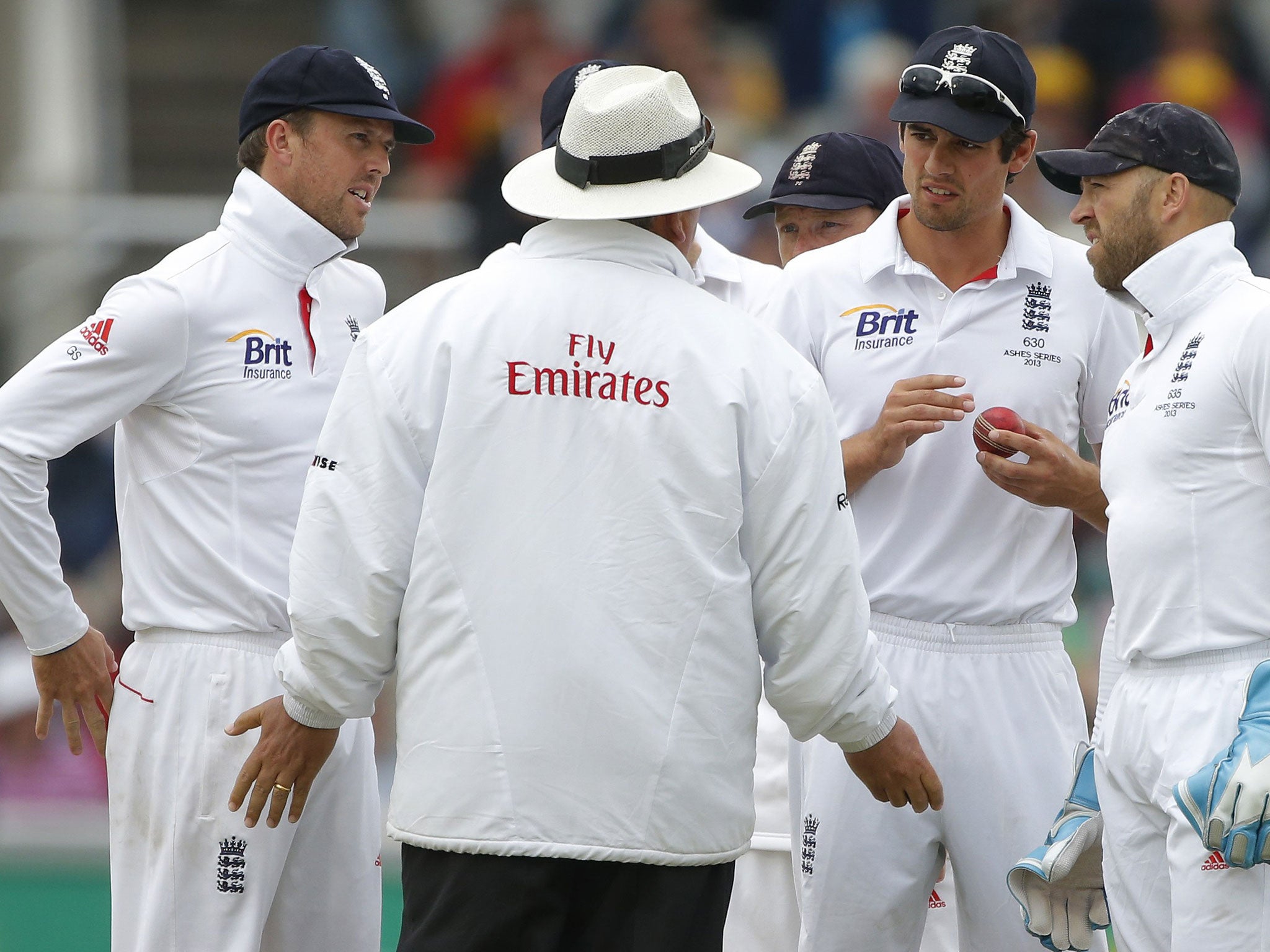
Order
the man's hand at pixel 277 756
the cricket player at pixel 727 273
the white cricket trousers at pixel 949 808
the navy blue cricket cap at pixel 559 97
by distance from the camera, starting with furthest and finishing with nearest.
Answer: the cricket player at pixel 727 273
the navy blue cricket cap at pixel 559 97
the white cricket trousers at pixel 949 808
the man's hand at pixel 277 756

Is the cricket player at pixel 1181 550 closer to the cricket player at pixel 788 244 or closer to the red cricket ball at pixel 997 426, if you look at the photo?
the red cricket ball at pixel 997 426

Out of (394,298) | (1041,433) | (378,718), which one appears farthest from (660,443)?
(394,298)

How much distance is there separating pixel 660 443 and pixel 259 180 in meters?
1.65

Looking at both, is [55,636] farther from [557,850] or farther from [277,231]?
[557,850]

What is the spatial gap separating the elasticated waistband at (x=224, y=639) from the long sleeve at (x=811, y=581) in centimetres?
135

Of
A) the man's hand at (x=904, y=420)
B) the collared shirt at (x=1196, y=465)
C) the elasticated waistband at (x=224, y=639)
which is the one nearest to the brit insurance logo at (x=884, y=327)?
the man's hand at (x=904, y=420)

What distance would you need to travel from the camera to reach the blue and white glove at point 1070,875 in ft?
12.7

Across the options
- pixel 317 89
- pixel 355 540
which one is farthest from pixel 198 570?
pixel 317 89

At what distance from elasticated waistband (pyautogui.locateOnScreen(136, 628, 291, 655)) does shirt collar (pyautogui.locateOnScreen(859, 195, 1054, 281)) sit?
166 centimetres

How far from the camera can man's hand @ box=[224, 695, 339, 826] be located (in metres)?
3.37

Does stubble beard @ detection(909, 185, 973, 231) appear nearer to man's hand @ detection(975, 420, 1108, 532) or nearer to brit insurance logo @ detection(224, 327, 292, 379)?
man's hand @ detection(975, 420, 1108, 532)

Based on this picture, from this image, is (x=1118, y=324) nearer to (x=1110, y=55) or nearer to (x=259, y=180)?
(x=259, y=180)

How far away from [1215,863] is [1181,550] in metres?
0.63

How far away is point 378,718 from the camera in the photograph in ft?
26.2
